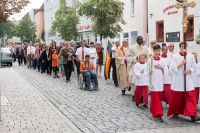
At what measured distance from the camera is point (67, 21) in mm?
43031

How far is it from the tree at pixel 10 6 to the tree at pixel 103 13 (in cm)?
892

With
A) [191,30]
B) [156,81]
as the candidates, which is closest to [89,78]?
[156,81]

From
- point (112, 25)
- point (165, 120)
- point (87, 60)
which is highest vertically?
point (112, 25)

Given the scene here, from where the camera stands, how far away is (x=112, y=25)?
30547 mm

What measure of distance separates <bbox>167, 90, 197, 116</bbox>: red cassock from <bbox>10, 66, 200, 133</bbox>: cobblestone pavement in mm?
214

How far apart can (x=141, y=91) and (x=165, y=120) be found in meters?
2.00

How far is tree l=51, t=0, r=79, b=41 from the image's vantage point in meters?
43.1

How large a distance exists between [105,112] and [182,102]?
6.57 feet

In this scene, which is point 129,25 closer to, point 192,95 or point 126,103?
point 126,103

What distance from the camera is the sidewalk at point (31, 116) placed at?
8.52 meters

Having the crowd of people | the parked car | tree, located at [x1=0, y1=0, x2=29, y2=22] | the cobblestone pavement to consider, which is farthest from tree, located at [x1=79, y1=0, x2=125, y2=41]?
the cobblestone pavement

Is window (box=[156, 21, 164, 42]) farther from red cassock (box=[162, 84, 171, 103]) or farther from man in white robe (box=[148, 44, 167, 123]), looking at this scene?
man in white robe (box=[148, 44, 167, 123])

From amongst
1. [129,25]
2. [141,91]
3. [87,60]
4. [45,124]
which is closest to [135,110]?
[141,91]

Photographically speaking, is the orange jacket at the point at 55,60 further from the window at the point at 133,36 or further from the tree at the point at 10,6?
the window at the point at 133,36
